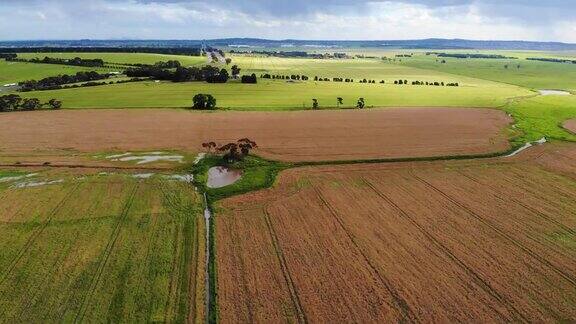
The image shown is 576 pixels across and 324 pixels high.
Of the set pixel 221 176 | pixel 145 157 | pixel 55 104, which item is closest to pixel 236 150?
pixel 221 176

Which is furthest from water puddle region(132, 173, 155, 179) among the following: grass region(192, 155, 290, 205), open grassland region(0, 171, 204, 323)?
grass region(192, 155, 290, 205)

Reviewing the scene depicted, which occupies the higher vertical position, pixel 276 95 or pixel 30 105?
pixel 30 105

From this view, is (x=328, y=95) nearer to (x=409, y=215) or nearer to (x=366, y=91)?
(x=366, y=91)

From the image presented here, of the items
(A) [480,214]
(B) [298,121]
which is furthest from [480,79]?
(A) [480,214]

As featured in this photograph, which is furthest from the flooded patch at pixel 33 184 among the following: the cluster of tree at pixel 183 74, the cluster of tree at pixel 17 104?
the cluster of tree at pixel 183 74

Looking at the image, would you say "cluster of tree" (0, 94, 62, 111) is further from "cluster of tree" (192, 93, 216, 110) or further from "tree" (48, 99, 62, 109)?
"cluster of tree" (192, 93, 216, 110)

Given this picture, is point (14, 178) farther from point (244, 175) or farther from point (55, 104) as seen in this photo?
point (55, 104)

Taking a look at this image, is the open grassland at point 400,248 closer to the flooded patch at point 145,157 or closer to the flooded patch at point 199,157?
the flooded patch at point 199,157
